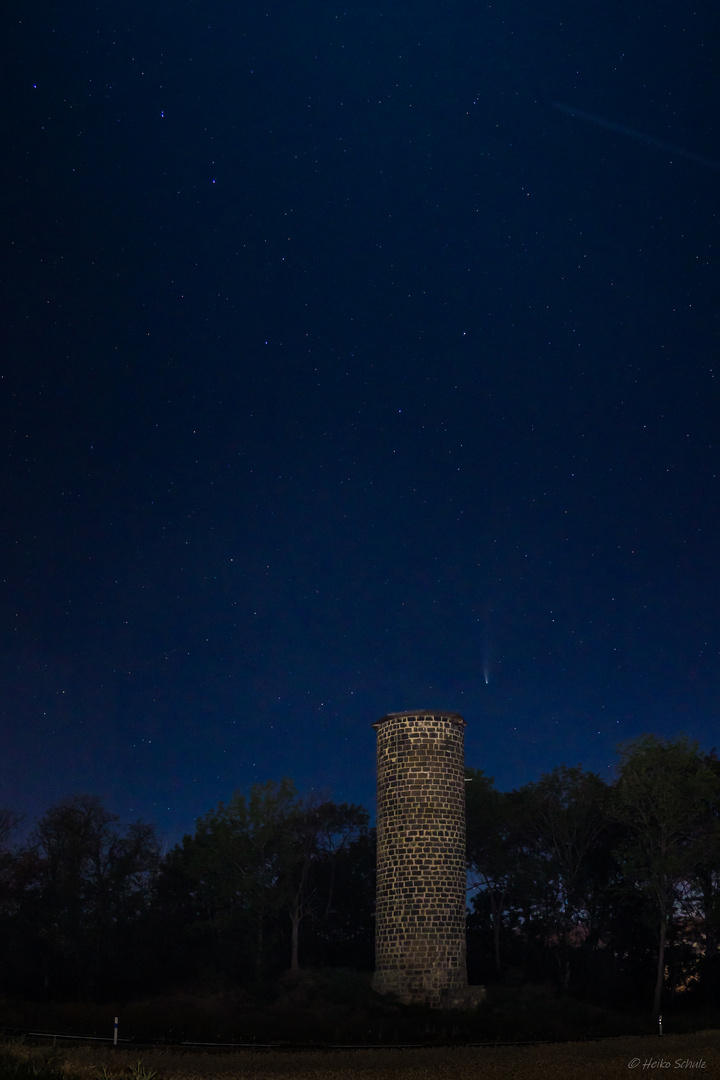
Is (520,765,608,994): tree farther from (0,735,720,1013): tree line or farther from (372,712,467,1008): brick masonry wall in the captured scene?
(372,712,467,1008): brick masonry wall

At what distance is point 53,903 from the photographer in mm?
50031

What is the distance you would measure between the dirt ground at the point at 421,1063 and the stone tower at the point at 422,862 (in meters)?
11.0

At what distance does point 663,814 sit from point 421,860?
1365cm

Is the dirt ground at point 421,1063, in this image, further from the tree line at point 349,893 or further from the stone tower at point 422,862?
the tree line at point 349,893

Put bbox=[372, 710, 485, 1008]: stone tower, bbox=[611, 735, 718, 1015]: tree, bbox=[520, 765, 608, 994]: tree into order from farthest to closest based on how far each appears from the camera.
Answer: bbox=[520, 765, 608, 994]: tree → bbox=[611, 735, 718, 1015]: tree → bbox=[372, 710, 485, 1008]: stone tower

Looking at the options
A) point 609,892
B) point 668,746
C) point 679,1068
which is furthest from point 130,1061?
point 609,892

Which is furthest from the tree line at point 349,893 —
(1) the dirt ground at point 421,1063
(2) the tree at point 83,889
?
(1) the dirt ground at point 421,1063

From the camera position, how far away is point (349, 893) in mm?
55531

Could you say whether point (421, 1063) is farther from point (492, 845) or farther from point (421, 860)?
point (492, 845)

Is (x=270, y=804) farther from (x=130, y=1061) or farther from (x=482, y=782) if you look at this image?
(x=130, y=1061)

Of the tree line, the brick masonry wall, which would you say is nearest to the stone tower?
the brick masonry wall

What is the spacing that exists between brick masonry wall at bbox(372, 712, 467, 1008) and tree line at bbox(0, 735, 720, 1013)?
7.34 metres

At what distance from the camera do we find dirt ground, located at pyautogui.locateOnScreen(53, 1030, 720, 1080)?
1858cm

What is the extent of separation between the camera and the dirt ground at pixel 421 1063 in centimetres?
1858
